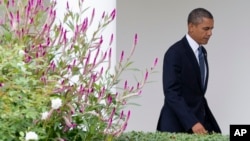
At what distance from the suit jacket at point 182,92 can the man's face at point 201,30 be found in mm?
95

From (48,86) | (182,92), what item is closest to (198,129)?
(182,92)

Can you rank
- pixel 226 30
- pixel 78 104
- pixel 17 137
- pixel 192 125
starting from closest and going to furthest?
1. pixel 17 137
2. pixel 78 104
3. pixel 192 125
4. pixel 226 30

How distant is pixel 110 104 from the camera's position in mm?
4102

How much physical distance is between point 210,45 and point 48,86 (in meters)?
5.61

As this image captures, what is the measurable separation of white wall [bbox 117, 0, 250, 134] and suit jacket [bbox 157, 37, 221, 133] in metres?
2.41

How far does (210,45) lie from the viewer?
923 centimetres

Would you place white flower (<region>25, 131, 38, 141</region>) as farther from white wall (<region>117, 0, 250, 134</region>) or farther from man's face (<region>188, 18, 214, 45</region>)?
white wall (<region>117, 0, 250, 134</region>)

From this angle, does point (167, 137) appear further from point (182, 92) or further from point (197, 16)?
point (197, 16)

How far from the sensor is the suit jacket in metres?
6.44

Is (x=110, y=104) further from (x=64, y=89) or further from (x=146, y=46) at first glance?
(x=146, y=46)

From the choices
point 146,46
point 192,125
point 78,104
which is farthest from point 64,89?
point 146,46

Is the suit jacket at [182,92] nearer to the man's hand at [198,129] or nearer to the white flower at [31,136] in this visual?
the man's hand at [198,129]

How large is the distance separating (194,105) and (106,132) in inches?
111

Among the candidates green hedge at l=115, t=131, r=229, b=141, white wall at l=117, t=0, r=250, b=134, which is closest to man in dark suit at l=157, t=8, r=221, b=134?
green hedge at l=115, t=131, r=229, b=141
